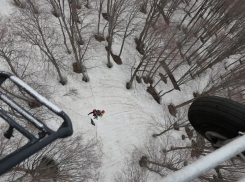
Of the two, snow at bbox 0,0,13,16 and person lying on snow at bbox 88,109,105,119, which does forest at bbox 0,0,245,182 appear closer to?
snow at bbox 0,0,13,16

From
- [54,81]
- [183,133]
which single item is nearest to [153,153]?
[183,133]

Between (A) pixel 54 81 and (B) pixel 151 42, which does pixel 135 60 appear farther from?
(A) pixel 54 81

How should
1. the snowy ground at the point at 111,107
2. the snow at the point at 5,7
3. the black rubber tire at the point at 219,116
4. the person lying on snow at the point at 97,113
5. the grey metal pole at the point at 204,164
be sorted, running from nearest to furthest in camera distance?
1. the grey metal pole at the point at 204,164
2. the black rubber tire at the point at 219,116
3. the snowy ground at the point at 111,107
4. the person lying on snow at the point at 97,113
5. the snow at the point at 5,7

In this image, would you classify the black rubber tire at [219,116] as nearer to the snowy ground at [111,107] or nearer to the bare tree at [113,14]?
the bare tree at [113,14]

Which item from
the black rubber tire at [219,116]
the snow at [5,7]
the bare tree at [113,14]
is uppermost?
the snow at [5,7]

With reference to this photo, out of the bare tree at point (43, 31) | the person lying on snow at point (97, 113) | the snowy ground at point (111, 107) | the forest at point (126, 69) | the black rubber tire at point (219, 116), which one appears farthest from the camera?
the person lying on snow at point (97, 113)

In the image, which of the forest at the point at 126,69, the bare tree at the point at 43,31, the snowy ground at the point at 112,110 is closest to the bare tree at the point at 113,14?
the forest at the point at 126,69

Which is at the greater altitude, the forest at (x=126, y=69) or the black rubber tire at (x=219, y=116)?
the forest at (x=126, y=69)

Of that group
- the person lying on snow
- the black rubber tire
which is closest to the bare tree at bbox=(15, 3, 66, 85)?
the person lying on snow
